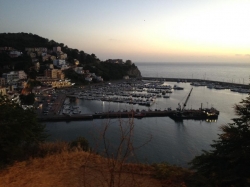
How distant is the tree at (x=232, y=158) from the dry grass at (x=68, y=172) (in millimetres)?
443

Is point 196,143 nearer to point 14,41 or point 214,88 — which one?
point 214,88

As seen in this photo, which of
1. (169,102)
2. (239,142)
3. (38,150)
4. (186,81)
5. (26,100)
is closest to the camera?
(239,142)

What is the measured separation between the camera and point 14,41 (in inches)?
1331

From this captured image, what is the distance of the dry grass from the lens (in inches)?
74.0

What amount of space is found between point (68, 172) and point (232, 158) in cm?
144

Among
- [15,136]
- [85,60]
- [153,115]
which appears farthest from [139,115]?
[85,60]

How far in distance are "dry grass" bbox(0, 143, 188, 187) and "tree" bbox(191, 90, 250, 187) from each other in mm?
443

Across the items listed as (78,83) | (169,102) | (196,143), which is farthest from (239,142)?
(78,83)

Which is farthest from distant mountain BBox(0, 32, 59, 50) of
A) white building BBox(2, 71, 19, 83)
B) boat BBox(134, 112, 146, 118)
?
boat BBox(134, 112, 146, 118)

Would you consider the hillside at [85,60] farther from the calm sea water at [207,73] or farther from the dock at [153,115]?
the dock at [153,115]

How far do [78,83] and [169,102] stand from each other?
1146 cm

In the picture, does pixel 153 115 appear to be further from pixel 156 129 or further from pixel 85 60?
pixel 85 60


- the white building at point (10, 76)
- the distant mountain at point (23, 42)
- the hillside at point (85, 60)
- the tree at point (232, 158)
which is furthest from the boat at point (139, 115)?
the distant mountain at point (23, 42)

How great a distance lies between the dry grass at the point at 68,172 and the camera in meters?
1.88
